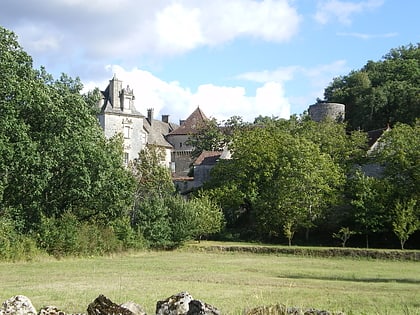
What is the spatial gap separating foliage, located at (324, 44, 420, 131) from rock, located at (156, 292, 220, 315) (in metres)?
56.1

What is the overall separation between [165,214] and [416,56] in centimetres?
6035

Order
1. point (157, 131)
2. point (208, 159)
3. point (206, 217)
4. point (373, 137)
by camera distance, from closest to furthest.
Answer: point (206, 217)
point (373, 137)
point (208, 159)
point (157, 131)

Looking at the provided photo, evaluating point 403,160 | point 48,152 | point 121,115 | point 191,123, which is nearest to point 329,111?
point 191,123

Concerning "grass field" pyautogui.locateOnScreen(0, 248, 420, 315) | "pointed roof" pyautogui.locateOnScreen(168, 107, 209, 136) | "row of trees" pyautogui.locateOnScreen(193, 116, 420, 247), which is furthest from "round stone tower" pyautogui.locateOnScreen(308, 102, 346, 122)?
"grass field" pyautogui.locateOnScreen(0, 248, 420, 315)

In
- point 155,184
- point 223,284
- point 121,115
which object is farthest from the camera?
point 121,115

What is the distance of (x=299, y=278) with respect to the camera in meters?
21.5

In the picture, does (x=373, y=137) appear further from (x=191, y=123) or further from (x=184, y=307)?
(x=184, y=307)

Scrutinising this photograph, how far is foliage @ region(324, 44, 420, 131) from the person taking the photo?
66.4 metres

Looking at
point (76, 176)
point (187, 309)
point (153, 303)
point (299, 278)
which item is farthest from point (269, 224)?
point (187, 309)

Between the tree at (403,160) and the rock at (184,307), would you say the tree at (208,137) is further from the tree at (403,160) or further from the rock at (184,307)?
the rock at (184,307)

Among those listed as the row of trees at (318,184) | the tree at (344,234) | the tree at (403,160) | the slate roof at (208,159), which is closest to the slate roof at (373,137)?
the row of trees at (318,184)

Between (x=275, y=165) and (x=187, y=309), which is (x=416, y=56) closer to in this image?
(x=275, y=165)

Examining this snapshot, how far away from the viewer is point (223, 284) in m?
18.3

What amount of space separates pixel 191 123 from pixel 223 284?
68451mm
